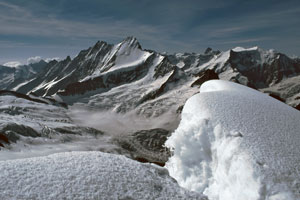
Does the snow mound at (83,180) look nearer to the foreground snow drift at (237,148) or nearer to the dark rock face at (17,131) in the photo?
the foreground snow drift at (237,148)

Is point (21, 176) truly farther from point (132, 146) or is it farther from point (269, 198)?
point (132, 146)

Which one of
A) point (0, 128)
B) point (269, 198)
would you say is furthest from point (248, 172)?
point (0, 128)

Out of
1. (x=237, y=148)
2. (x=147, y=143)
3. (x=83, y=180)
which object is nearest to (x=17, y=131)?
Answer: (x=147, y=143)

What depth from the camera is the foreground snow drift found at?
10664 millimetres

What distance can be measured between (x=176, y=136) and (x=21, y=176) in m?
10.2

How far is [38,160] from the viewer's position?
14070 mm

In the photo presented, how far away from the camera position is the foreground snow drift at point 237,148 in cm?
1066

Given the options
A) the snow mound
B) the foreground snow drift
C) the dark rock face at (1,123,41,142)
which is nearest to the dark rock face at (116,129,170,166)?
the dark rock face at (1,123,41,142)

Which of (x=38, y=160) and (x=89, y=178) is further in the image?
(x=38, y=160)

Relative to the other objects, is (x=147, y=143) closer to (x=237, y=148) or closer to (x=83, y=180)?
(x=83, y=180)

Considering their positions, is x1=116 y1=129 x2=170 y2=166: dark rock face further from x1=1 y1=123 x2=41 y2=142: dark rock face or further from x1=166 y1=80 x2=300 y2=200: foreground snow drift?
x1=166 y1=80 x2=300 y2=200: foreground snow drift

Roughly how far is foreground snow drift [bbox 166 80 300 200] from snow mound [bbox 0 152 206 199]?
5.23ft

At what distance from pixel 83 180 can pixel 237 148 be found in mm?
9289

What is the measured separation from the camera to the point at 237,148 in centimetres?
1212
